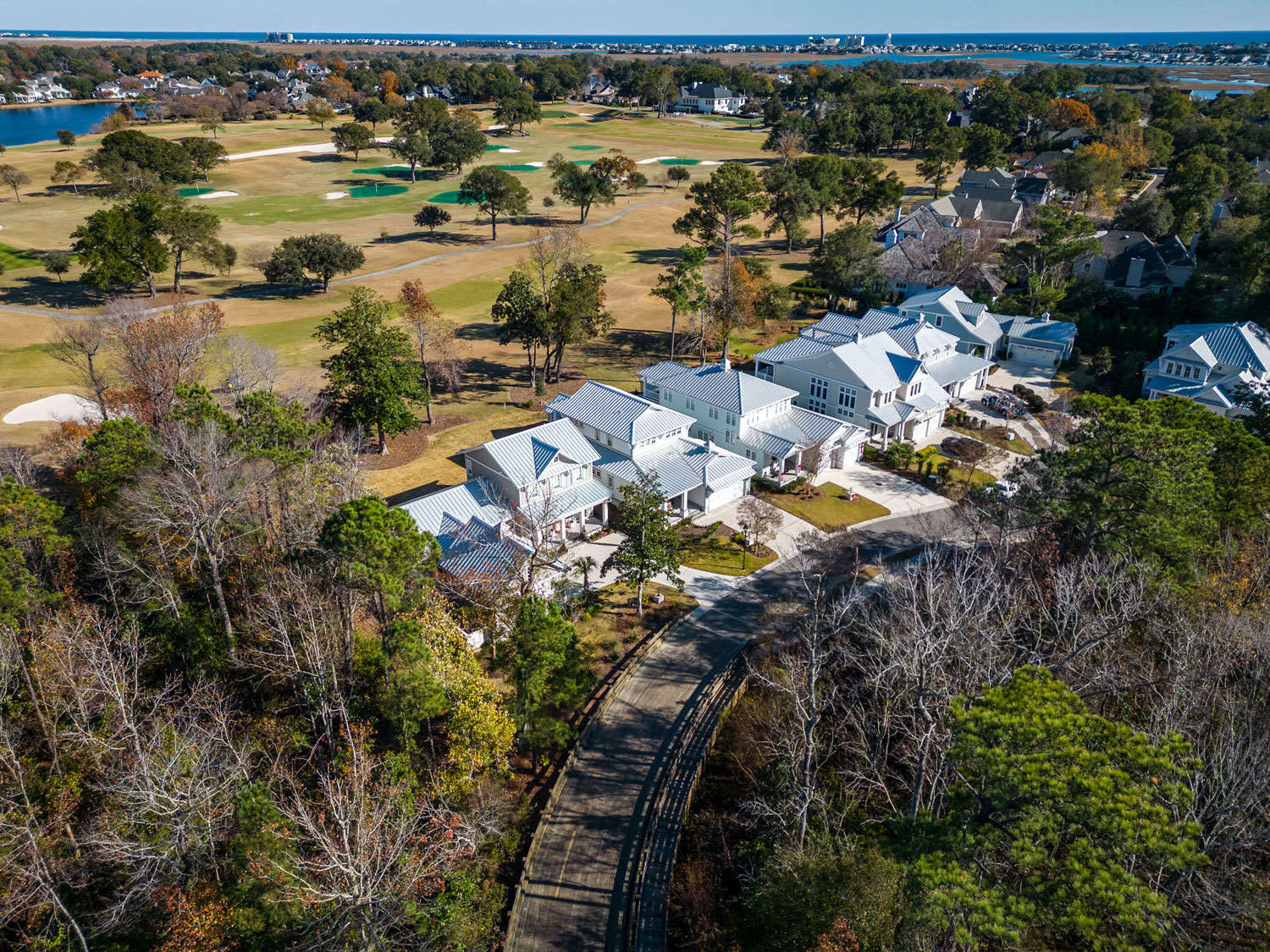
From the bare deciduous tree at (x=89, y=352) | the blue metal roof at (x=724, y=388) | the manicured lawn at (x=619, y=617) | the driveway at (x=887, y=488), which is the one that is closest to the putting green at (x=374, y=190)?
the bare deciduous tree at (x=89, y=352)

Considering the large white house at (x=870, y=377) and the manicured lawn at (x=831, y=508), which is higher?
the large white house at (x=870, y=377)

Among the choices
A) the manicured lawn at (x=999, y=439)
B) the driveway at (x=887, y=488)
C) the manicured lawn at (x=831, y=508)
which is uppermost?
the manicured lawn at (x=999, y=439)

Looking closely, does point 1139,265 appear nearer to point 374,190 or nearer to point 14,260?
point 374,190

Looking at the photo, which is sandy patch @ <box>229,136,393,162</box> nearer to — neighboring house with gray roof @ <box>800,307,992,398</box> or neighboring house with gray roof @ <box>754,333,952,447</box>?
neighboring house with gray roof @ <box>800,307,992,398</box>

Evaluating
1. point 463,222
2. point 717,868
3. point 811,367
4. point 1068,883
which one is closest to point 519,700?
point 717,868

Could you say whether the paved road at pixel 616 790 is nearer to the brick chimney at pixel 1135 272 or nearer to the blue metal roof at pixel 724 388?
the blue metal roof at pixel 724 388

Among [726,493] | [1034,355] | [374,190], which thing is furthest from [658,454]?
[374,190]
